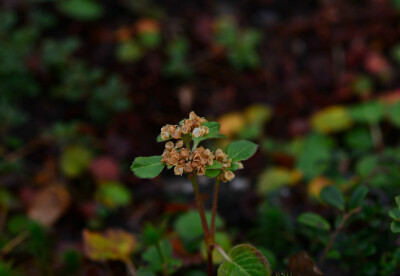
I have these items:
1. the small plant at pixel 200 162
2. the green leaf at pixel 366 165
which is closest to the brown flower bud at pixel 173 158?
the small plant at pixel 200 162

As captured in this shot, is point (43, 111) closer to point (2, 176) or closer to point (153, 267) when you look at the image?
point (2, 176)

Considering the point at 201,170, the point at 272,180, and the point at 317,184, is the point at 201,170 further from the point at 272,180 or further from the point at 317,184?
the point at 272,180

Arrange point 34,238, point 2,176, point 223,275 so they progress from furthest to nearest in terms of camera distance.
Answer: point 2,176, point 34,238, point 223,275

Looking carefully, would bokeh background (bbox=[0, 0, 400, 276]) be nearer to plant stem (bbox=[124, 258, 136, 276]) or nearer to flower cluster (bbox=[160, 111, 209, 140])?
plant stem (bbox=[124, 258, 136, 276])

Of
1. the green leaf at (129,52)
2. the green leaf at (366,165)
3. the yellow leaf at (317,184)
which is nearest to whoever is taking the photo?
the green leaf at (366,165)

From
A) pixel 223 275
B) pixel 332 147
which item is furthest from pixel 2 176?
pixel 332 147

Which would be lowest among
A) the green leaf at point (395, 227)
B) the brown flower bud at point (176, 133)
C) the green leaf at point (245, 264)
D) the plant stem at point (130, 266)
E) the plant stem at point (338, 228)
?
the green leaf at point (395, 227)

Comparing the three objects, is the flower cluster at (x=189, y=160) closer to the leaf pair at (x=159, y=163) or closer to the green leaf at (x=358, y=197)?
the leaf pair at (x=159, y=163)

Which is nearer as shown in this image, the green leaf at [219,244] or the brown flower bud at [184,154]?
the brown flower bud at [184,154]
